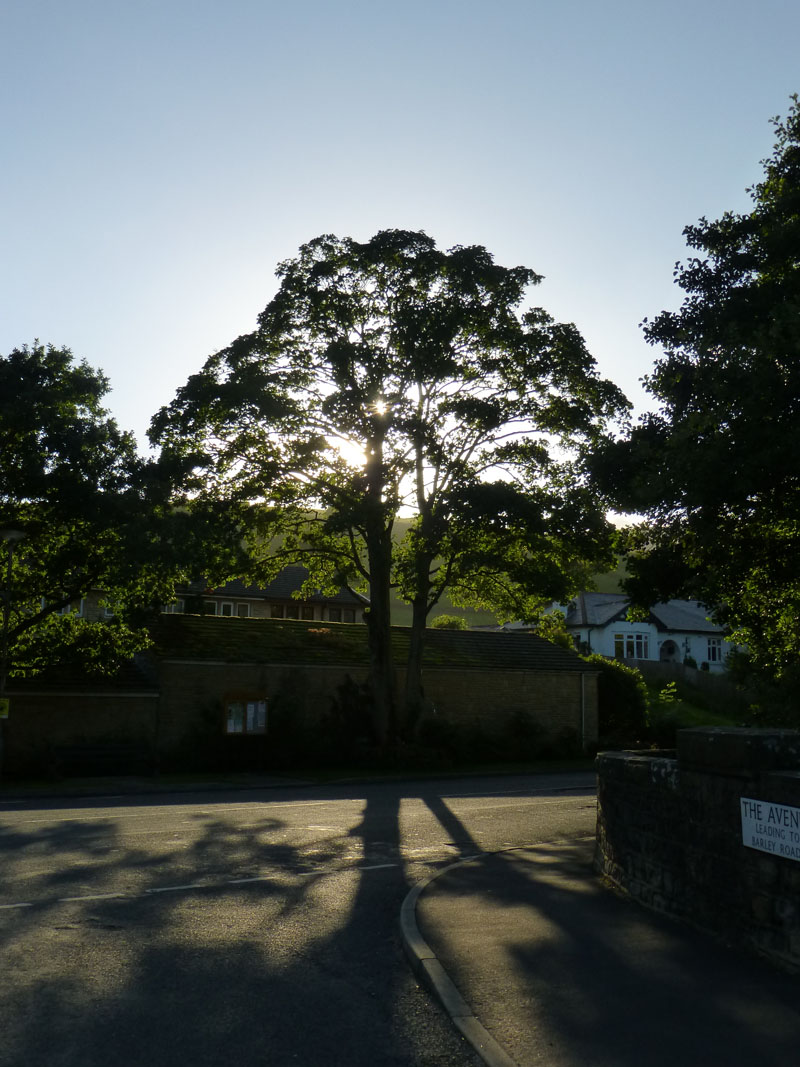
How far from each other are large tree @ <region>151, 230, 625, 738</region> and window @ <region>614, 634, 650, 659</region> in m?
48.3

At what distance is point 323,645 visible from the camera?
124 ft

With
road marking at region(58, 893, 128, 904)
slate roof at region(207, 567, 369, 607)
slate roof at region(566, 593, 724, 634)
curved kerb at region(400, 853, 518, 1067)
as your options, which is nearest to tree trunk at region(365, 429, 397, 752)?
road marking at region(58, 893, 128, 904)

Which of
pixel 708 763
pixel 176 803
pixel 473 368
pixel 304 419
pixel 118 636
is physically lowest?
pixel 176 803

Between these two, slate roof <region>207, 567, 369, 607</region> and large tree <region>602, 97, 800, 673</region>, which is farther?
slate roof <region>207, 567, 369, 607</region>

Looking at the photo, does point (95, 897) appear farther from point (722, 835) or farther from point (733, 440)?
point (733, 440)

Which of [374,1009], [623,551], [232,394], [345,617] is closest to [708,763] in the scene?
[374,1009]

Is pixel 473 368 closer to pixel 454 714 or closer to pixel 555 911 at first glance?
pixel 454 714

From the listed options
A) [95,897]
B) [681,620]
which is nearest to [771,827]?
[95,897]

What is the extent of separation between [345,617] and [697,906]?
65.1 metres

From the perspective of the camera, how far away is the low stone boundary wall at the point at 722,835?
24.0 feet

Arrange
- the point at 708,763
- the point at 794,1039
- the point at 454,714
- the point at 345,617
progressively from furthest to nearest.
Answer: the point at 345,617
the point at 454,714
the point at 708,763
the point at 794,1039

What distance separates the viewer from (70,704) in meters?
30.3

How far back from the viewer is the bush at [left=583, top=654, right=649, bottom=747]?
42.5 m

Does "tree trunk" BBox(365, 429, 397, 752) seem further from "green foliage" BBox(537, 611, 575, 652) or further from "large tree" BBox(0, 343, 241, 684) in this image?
"green foliage" BBox(537, 611, 575, 652)
